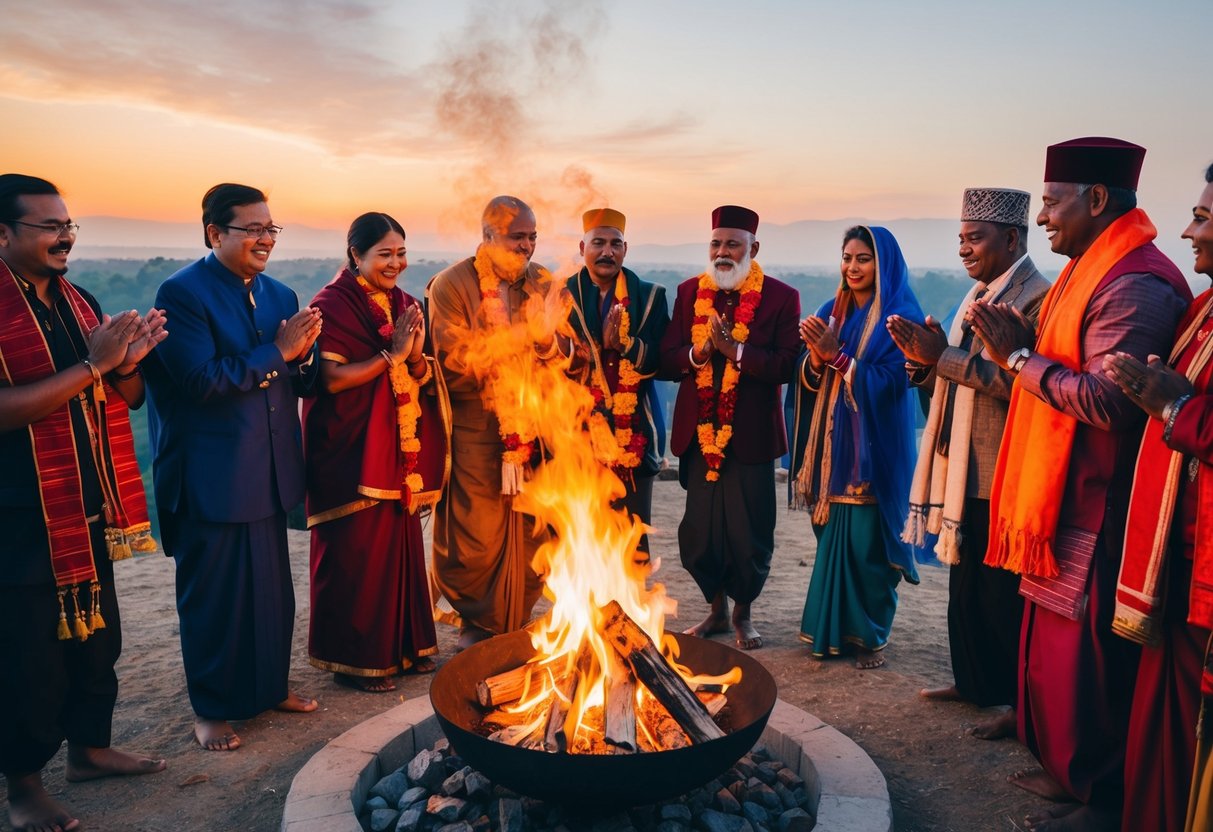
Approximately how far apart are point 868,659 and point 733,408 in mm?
1883

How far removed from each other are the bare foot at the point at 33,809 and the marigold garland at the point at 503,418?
2.96 metres

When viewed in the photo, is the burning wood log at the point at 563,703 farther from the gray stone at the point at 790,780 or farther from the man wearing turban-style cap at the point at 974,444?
the man wearing turban-style cap at the point at 974,444

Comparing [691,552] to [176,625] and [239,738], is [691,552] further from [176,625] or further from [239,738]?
[176,625]

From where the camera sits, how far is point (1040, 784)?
412 cm

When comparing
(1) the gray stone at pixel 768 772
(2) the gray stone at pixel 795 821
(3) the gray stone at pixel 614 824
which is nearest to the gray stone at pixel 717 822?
(2) the gray stone at pixel 795 821

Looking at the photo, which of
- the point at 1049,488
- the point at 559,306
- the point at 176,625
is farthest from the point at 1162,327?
the point at 176,625

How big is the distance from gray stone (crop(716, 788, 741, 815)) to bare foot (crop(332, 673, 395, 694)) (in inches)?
98.1

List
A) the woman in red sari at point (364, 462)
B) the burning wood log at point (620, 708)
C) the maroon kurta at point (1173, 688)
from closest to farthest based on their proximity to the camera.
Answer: the maroon kurta at point (1173, 688) < the burning wood log at point (620, 708) < the woman in red sari at point (364, 462)

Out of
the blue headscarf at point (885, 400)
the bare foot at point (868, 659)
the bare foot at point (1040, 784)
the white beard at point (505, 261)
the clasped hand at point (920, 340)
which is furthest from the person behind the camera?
the white beard at point (505, 261)

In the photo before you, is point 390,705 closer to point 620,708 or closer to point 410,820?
point 410,820

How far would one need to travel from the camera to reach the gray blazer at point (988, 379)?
174 inches

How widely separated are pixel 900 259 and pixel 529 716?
3736 mm

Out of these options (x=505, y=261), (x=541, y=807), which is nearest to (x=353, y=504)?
(x=505, y=261)

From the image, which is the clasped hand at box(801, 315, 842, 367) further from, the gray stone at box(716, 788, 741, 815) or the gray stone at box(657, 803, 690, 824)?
the gray stone at box(657, 803, 690, 824)
